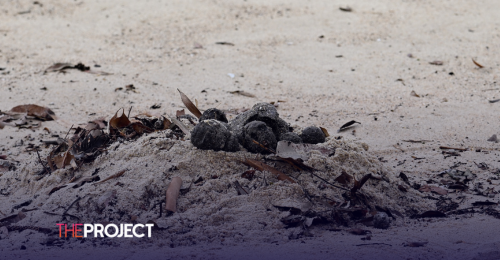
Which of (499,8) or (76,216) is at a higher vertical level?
(499,8)

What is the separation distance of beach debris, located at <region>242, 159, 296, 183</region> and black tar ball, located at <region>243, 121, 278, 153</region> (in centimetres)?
14

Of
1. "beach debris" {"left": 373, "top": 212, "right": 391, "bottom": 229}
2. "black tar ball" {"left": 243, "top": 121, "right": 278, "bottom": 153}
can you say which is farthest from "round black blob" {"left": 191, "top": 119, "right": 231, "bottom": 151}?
"beach debris" {"left": 373, "top": 212, "right": 391, "bottom": 229}

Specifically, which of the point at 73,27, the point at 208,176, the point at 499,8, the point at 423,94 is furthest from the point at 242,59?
the point at 499,8

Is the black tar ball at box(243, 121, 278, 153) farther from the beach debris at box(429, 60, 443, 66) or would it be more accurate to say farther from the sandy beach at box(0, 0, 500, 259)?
the beach debris at box(429, 60, 443, 66)

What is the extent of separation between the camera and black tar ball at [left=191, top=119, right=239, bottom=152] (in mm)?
2824

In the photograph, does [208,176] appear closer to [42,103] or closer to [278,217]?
[278,217]

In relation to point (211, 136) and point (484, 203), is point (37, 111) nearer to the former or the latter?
point (211, 136)

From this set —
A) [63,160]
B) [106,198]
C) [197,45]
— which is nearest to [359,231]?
[106,198]

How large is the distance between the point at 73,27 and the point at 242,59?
3.04m

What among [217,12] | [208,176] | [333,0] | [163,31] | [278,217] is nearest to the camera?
[278,217]

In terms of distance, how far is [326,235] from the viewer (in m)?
2.33

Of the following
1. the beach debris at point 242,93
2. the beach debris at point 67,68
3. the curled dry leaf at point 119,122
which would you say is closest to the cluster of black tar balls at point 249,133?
the curled dry leaf at point 119,122

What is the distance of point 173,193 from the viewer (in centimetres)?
258

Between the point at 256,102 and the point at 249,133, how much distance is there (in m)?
2.10
